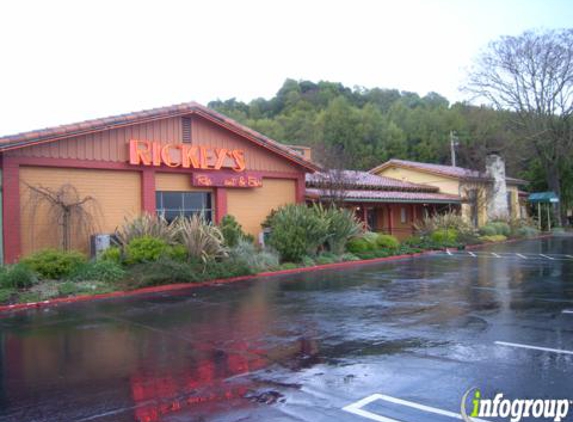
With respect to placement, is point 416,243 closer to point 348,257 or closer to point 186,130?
point 348,257

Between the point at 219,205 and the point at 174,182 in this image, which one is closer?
the point at 174,182

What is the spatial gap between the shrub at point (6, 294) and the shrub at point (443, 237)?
19829mm

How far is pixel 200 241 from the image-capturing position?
15.5m

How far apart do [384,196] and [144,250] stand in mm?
15665

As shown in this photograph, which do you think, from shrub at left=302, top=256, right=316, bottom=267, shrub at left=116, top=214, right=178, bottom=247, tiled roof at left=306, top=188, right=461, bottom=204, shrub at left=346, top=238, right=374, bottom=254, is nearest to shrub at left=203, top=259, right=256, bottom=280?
shrub at left=116, top=214, right=178, bottom=247

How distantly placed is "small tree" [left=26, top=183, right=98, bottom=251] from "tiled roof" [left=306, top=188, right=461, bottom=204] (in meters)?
10.1

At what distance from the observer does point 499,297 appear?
1080cm

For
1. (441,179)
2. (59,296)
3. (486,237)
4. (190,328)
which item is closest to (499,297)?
(190,328)

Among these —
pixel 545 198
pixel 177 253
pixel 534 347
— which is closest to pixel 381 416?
pixel 534 347

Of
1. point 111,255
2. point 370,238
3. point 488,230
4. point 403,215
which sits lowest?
point 488,230

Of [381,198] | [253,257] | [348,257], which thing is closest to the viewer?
[253,257]

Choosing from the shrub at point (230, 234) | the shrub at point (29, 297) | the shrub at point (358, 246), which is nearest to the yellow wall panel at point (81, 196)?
the shrub at point (230, 234)

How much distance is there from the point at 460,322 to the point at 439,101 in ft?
227

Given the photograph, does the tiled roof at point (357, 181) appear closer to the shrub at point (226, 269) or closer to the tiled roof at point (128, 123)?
the tiled roof at point (128, 123)
